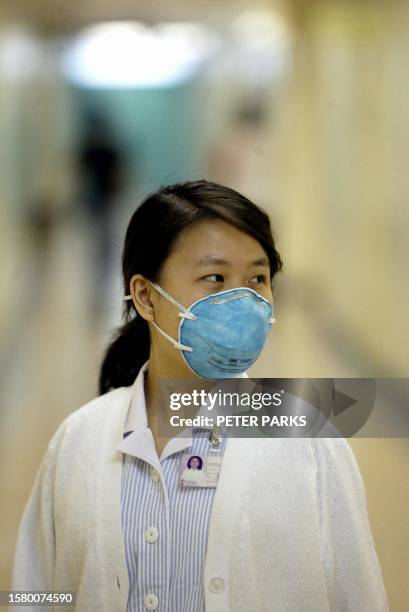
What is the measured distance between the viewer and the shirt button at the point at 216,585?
876 mm

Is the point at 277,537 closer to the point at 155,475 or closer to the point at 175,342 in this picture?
the point at 155,475

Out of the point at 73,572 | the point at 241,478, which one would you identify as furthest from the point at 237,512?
the point at 73,572

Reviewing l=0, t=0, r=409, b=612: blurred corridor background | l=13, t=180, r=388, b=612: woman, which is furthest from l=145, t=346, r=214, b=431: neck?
l=0, t=0, r=409, b=612: blurred corridor background

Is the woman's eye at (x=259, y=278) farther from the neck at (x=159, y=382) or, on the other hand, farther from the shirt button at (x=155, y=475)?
the shirt button at (x=155, y=475)

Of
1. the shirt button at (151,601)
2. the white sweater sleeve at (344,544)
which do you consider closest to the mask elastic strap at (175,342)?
the white sweater sleeve at (344,544)

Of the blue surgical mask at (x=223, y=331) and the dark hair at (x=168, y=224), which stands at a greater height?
the dark hair at (x=168, y=224)

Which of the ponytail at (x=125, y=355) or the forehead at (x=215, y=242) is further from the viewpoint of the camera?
the ponytail at (x=125, y=355)

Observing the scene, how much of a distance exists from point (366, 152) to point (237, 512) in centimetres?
56

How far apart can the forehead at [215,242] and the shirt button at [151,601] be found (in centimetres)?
42

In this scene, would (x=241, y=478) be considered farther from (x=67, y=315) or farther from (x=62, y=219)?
(x=62, y=219)

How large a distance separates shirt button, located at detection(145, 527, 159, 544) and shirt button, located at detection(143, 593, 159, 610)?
0.07 meters

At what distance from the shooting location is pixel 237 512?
2.89 feet

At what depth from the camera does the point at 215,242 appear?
0.88 meters

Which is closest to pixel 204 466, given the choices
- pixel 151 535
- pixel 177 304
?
pixel 151 535
